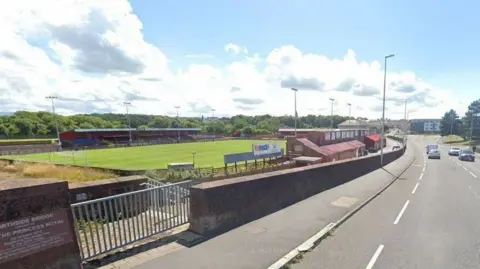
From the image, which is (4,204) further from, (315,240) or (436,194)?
(436,194)

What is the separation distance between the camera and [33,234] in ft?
14.6

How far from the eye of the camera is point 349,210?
10.8 meters

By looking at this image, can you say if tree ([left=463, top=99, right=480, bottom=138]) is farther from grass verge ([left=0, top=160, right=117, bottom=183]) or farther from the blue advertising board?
grass verge ([left=0, top=160, right=117, bottom=183])

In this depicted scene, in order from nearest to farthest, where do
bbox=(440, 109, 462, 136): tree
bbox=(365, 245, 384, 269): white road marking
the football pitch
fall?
bbox=(365, 245, 384, 269): white road marking → the football pitch → bbox=(440, 109, 462, 136): tree

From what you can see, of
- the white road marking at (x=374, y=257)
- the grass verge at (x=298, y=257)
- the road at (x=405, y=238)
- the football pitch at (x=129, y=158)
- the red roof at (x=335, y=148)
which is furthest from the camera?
the football pitch at (x=129, y=158)

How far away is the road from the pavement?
0.56 m

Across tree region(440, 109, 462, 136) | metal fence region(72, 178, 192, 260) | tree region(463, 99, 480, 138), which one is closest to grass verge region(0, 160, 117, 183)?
metal fence region(72, 178, 192, 260)

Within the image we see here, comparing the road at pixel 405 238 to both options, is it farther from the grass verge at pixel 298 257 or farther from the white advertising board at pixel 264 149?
the white advertising board at pixel 264 149

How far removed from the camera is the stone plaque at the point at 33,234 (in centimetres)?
417

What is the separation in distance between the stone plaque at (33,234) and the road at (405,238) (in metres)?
4.34

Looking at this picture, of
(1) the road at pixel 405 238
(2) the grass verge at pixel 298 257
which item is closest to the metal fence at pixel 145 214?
(2) the grass verge at pixel 298 257

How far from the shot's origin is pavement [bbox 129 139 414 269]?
583cm

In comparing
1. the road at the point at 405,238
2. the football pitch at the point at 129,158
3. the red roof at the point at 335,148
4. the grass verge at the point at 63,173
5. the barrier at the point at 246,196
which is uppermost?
the barrier at the point at 246,196

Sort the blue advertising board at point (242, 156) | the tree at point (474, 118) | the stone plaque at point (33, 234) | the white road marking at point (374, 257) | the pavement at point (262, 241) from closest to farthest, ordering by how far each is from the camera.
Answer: the stone plaque at point (33, 234) < the pavement at point (262, 241) < the white road marking at point (374, 257) < the blue advertising board at point (242, 156) < the tree at point (474, 118)
